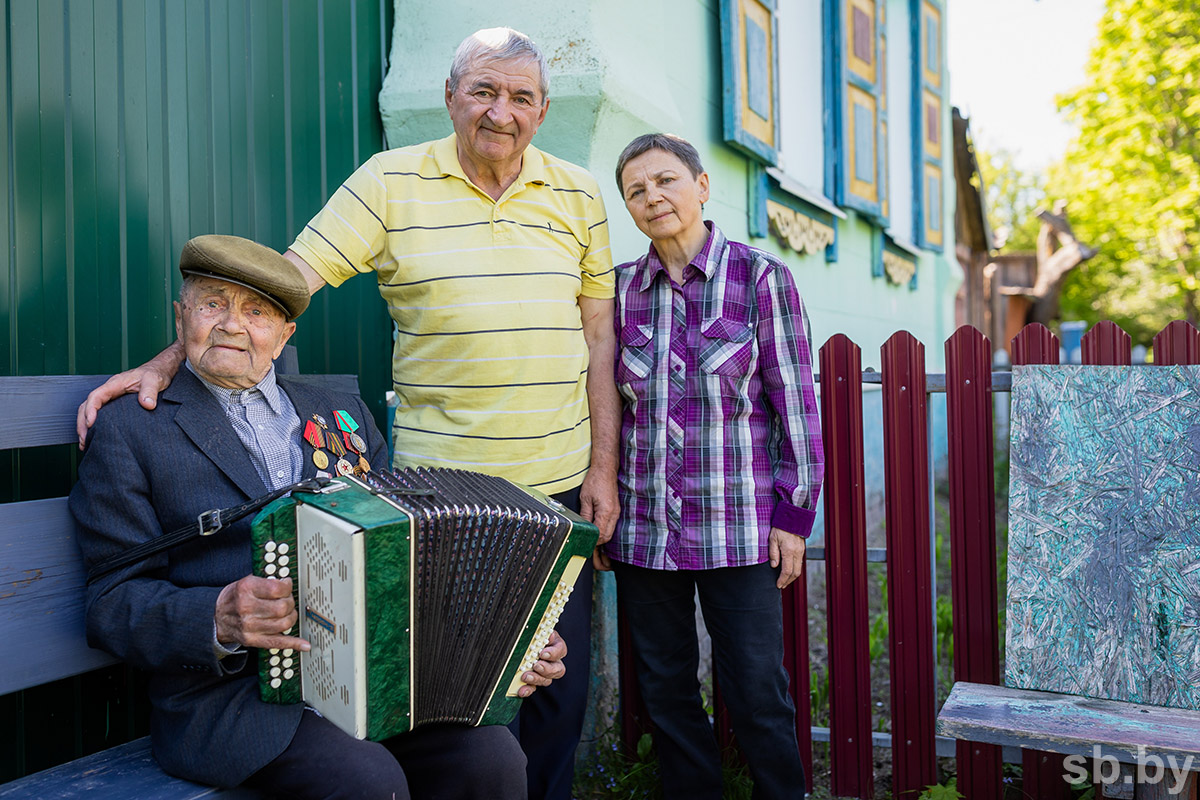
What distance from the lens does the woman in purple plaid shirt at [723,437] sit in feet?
7.78

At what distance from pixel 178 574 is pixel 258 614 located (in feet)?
0.89

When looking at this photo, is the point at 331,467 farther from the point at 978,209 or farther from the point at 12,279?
the point at 978,209

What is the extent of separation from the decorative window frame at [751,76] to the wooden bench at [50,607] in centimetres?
327

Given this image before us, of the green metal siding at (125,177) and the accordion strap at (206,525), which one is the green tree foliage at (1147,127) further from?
the accordion strap at (206,525)

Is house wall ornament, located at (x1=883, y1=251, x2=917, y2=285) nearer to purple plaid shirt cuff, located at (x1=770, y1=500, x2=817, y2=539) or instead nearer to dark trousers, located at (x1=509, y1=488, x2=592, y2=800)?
purple plaid shirt cuff, located at (x1=770, y1=500, x2=817, y2=539)

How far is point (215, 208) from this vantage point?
2609mm

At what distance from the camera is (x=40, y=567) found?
1861 millimetres

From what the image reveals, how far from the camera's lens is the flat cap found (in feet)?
6.12

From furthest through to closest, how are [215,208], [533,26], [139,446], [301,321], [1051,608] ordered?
[533,26]
[301,321]
[215,208]
[1051,608]
[139,446]

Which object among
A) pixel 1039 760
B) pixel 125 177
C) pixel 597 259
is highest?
pixel 125 177

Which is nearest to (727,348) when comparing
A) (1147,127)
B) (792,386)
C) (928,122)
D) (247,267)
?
(792,386)

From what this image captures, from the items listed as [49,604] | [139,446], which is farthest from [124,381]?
[49,604]

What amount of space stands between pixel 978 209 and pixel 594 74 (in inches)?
598

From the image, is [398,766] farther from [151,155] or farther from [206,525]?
[151,155]
